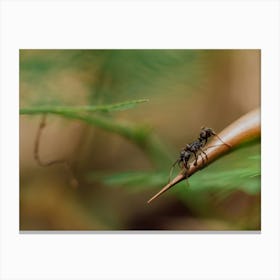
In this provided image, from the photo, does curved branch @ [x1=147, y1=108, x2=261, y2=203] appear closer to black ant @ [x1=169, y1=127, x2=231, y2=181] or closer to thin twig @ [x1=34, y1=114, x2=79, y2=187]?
black ant @ [x1=169, y1=127, x2=231, y2=181]

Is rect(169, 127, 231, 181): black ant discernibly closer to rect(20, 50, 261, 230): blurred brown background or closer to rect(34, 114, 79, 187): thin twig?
rect(20, 50, 261, 230): blurred brown background

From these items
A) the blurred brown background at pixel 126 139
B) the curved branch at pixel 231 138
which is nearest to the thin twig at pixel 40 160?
the blurred brown background at pixel 126 139

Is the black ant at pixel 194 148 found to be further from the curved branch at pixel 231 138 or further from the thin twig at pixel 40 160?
the thin twig at pixel 40 160

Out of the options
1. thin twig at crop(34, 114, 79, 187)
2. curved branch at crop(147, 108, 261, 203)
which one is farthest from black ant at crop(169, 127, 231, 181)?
thin twig at crop(34, 114, 79, 187)

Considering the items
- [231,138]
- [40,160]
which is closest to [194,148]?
[231,138]
